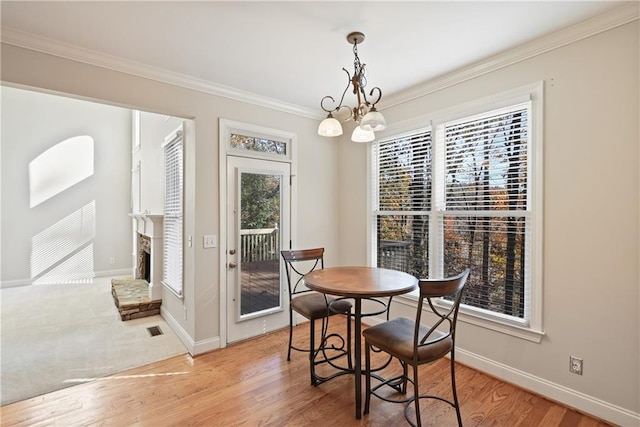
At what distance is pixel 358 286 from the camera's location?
81.8 inches

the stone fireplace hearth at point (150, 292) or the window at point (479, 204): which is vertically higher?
the window at point (479, 204)

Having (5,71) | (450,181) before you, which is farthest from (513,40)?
(5,71)

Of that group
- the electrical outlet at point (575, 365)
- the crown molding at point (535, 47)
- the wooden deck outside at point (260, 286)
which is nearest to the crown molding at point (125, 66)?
the crown molding at point (535, 47)

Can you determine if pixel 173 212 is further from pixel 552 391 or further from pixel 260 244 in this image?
pixel 552 391

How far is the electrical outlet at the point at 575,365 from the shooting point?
210 cm

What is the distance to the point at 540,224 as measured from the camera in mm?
2277

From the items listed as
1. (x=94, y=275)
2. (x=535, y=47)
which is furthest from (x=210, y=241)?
(x=94, y=275)

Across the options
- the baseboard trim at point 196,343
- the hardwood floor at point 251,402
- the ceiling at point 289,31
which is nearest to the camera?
the ceiling at point 289,31

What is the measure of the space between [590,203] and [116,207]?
8.10m

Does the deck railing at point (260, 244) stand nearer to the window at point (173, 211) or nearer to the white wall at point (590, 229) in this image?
the window at point (173, 211)

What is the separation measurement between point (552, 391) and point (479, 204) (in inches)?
60.0

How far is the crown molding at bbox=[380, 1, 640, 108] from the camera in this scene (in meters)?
→ 1.91

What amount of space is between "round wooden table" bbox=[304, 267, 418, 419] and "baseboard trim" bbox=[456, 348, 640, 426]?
113 centimetres

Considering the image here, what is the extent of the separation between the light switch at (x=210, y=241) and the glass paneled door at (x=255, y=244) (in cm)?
15
